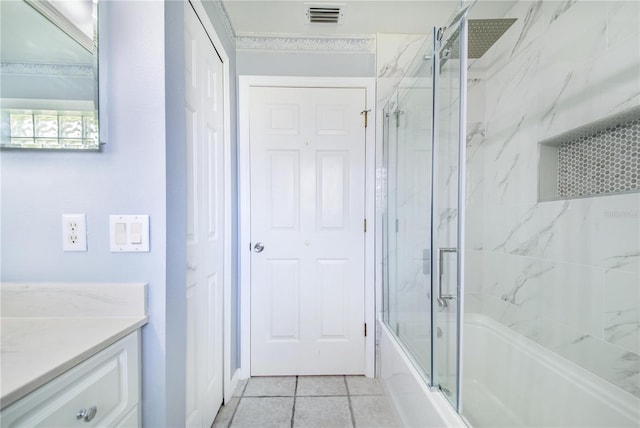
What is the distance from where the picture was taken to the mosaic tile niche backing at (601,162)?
106 cm

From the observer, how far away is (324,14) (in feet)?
5.64

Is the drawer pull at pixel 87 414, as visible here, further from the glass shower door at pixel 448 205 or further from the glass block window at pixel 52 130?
the glass shower door at pixel 448 205

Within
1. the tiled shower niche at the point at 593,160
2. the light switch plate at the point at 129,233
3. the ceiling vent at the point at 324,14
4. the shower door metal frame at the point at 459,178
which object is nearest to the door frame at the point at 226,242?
the ceiling vent at the point at 324,14

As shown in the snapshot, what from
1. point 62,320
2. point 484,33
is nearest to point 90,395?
point 62,320

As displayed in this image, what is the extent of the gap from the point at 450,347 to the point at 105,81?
166 centimetres

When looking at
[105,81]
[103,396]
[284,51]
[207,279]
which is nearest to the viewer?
[103,396]

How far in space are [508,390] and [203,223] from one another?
1.87 m

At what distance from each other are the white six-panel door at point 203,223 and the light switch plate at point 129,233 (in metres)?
0.27

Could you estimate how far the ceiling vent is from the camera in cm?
167

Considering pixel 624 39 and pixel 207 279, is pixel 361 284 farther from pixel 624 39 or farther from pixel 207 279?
pixel 624 39

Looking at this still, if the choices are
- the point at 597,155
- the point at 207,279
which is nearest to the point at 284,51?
the point at 207,279

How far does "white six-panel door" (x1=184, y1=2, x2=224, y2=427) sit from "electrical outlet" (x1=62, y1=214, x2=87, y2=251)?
1.18 ft

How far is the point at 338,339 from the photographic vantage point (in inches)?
79.0

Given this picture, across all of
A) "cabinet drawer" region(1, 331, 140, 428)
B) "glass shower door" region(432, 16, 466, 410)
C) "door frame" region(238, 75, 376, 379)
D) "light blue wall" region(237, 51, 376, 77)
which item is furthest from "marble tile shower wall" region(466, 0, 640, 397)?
"cabinet drawer" region(1, 331, 140, 428)
